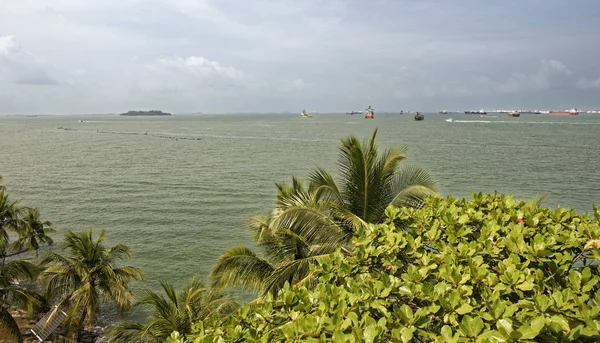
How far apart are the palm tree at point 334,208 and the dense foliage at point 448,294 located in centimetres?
393

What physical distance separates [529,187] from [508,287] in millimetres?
34958

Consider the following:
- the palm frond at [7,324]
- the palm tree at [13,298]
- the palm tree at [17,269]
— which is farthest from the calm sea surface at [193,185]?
the palm frond at [7,324]

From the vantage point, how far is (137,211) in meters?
28.4

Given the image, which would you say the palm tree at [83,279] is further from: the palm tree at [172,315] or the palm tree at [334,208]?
the palm tree at [334,208]

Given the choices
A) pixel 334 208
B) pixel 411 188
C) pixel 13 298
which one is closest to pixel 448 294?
pixel 334 208

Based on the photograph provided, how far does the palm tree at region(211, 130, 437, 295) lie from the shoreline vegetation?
0.12 ft

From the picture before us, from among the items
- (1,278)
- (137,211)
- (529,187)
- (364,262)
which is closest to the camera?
(364,262)

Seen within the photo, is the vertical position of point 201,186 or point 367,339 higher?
point 367,339

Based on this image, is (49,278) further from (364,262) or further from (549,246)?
(549,246)

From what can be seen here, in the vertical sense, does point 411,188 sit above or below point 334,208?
above

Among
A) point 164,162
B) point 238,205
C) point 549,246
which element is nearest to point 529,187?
point 238,205

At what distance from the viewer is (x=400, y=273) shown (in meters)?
5.07

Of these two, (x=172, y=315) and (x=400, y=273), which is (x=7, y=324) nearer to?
(x=172, y=315)

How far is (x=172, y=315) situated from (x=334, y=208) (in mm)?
5224
